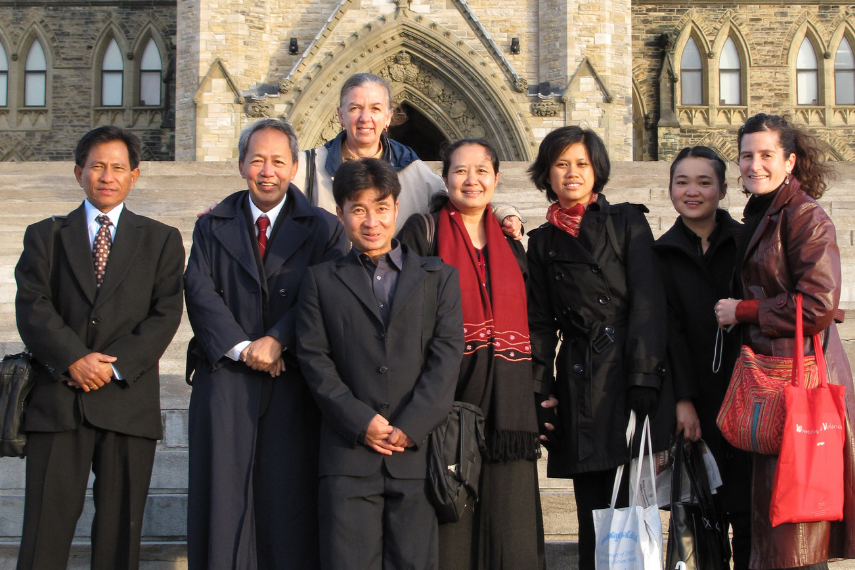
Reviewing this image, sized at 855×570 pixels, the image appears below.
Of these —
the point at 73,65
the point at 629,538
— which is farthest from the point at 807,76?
the point at 629,538

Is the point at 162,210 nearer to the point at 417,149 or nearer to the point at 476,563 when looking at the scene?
the point at 476,563

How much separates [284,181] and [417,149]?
61.3ft

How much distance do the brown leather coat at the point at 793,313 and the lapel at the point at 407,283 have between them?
1.23 meters

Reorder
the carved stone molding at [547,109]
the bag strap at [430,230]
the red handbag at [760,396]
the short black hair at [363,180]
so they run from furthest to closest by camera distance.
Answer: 1. the carved stone molding at [547,109]
2. the bag strap at [430,230]
3. the short black hair at [363,180]
4. the red handbag at [760,396]

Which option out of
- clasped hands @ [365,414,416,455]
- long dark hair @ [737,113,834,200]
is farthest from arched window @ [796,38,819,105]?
clasped hands @ [365,414,416,455]

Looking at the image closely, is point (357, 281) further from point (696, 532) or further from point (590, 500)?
point (696, 532)

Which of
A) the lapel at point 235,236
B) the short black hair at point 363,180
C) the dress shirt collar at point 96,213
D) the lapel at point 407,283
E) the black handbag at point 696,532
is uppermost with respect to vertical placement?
the short black hair at point 363,180

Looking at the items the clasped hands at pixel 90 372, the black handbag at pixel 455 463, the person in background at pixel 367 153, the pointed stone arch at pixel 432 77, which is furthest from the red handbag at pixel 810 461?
the pointed stone arch at pixel 432 77

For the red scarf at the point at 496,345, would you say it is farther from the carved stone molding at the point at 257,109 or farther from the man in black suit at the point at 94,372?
the carved stone molding at the point at 257,109

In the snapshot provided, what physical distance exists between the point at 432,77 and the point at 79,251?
1502 cm

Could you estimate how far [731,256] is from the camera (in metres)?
3.75

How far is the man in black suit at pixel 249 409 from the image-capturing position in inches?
130

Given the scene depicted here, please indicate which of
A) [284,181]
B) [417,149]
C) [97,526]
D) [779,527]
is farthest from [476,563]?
[417,149]

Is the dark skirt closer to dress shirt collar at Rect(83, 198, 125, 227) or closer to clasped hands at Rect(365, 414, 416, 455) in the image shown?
clasped hands at Rect(365, 414, 416, 455)
